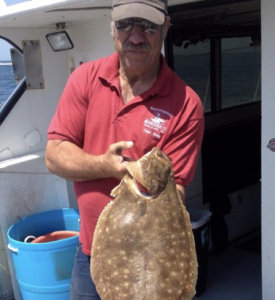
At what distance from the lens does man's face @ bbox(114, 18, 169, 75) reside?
2154 millimetres

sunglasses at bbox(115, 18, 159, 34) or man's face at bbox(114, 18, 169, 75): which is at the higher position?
sunglasses at bbox(115, 18, 159, 34)

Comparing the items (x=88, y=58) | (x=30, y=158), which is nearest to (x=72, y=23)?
(x=88, y=58)

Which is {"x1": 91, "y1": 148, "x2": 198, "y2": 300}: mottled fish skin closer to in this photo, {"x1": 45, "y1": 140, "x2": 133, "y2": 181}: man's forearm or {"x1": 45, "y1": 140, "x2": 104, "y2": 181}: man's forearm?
{"x1": 45, "y1": 140, "x2": 133, "y2": 181}: man's forearm

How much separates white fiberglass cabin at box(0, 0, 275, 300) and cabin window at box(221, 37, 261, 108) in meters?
0.01

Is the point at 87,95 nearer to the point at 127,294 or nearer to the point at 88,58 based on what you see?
the point at 127,294

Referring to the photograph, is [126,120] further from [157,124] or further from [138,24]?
[138,24]

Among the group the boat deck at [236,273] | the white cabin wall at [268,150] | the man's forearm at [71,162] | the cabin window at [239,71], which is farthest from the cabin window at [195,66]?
the man's forearm at [71,162]

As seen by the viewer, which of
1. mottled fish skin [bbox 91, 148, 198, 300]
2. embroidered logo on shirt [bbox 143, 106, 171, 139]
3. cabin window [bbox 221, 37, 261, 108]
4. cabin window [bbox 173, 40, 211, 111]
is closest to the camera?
mottled fish skin [bbox 91, 148, 198, 300]

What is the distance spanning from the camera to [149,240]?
184 centimetres

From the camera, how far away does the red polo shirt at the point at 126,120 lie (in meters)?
2.25

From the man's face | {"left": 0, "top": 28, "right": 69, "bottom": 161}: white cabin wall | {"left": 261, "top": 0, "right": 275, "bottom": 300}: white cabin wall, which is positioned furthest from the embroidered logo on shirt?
{"left": 0, "top": 28, "right": 69, "bottom": 161}: white cabin wall

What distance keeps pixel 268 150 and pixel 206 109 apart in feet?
8.45

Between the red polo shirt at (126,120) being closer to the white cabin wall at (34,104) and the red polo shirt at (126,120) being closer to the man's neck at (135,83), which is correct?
the man's neck at (135,83)

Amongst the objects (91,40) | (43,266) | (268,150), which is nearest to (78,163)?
(268,150)
